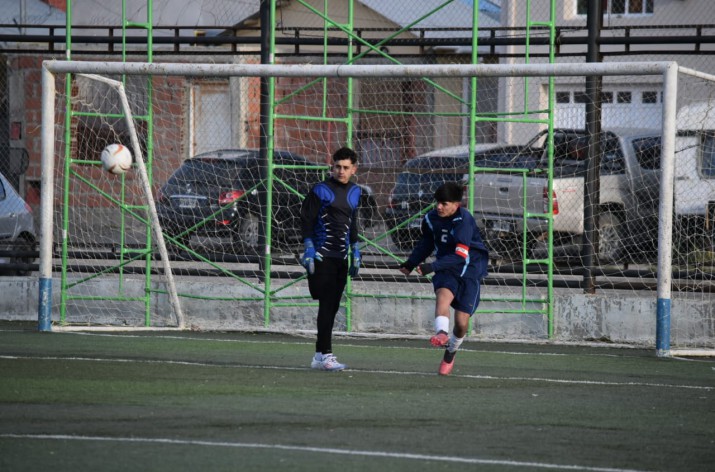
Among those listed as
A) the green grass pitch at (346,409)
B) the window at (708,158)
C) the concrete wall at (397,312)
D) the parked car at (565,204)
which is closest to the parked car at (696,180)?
the window at (708,158)

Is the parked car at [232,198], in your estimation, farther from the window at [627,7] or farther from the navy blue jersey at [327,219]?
the window at [627,7]

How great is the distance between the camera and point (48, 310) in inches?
537

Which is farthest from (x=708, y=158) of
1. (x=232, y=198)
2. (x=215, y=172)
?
(x=215, y=172)

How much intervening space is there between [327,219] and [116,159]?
3522 millimetres

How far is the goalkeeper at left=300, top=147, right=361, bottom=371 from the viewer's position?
10570 millimetres

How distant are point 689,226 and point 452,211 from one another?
159 inches

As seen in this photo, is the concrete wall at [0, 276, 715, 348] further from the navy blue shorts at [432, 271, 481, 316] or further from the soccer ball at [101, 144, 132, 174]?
the navy blue shorts at [432, 271, 481, 316]

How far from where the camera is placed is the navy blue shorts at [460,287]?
10391mm

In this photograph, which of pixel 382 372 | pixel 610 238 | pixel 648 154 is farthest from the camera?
pixel 648 154

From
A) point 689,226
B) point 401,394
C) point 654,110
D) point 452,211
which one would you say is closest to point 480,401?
point 401,394

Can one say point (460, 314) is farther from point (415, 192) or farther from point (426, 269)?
point (415, 192)

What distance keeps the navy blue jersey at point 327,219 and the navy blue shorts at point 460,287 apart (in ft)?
2.81

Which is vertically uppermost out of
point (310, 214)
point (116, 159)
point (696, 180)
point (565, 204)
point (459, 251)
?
point (116, 159)

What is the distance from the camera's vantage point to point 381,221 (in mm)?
14820
